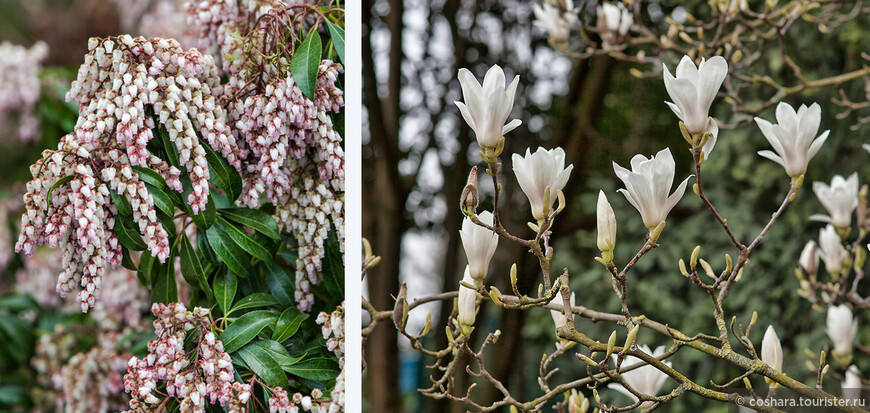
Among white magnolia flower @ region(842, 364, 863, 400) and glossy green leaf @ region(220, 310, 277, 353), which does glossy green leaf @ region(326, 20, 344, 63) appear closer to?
glossy green leaf @ region(220, 310, 277, 353)

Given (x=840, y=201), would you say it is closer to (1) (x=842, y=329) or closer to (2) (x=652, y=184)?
(1) (x=842, y=329)

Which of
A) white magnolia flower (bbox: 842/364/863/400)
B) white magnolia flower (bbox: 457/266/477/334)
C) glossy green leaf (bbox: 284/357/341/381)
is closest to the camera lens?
white magnolia flower (bbox: 457/266/477/334)

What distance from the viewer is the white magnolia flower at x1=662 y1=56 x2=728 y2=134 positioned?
1.55ft

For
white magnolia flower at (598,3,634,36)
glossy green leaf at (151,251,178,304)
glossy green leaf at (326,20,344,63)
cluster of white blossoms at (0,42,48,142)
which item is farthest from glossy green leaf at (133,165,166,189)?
white magnolia flower at (598,3,634,36)

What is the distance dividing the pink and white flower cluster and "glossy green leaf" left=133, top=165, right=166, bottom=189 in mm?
121

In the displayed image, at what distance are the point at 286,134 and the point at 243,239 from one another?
12cm

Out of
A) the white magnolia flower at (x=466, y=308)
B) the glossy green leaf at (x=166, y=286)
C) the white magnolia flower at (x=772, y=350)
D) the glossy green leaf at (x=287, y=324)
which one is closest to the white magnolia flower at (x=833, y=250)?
the white magnolia flower at (x=772, y=350)

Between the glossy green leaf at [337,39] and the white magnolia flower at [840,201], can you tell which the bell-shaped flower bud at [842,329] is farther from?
the glossy green leaf at [337,39]

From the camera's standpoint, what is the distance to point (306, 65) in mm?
668

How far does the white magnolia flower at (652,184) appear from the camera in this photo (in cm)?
47

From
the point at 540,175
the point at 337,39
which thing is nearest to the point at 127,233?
the point at 337,39

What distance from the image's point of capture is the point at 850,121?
1546 mm

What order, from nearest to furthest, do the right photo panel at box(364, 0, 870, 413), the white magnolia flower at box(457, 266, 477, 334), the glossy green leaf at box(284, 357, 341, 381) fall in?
the white magnolia flower at box(457, 266, 477, 334) → the glossy green leaf at box(284, 357, 341, 381) → the right photo panel at box(364, 0, 870, 413)

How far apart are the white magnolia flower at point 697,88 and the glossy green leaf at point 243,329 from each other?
45 cm
